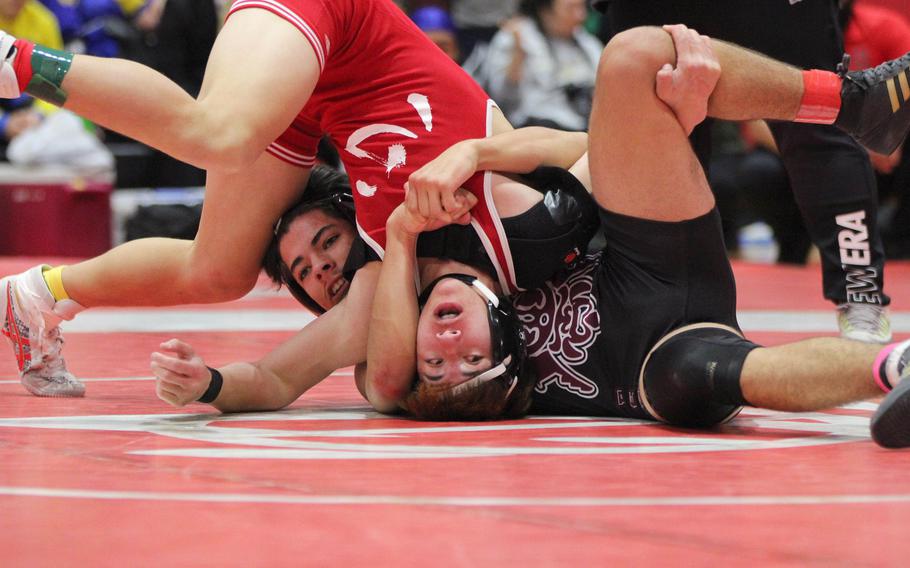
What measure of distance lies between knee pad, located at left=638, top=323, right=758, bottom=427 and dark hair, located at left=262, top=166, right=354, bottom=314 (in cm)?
86

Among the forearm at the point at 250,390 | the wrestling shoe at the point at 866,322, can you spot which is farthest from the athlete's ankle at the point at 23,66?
the wrestling shoe at the point at 866,322

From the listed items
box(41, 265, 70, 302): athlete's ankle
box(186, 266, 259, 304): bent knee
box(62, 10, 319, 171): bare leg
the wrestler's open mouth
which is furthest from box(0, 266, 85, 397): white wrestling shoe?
the wrestler's open mouth

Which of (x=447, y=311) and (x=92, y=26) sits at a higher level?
(x=92, y=26)

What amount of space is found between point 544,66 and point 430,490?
638 cm

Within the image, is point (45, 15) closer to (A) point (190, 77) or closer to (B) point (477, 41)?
(A) point (190, 77)

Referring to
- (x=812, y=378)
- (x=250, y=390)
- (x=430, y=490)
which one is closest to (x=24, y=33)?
(x=250, y=390)

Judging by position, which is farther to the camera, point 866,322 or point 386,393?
point 866,322

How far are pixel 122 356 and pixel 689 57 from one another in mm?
2033

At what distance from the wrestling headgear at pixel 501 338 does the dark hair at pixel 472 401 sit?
12 mm

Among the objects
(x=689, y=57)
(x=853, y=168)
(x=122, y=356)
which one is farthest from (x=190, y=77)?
(x=689, y=57)

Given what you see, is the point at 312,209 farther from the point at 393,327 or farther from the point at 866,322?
the point at 866,322

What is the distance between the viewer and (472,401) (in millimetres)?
2791

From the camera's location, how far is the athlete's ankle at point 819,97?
2891 mm

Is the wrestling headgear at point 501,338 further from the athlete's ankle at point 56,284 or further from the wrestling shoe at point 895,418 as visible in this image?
the athlete's ankle at point 56,284
